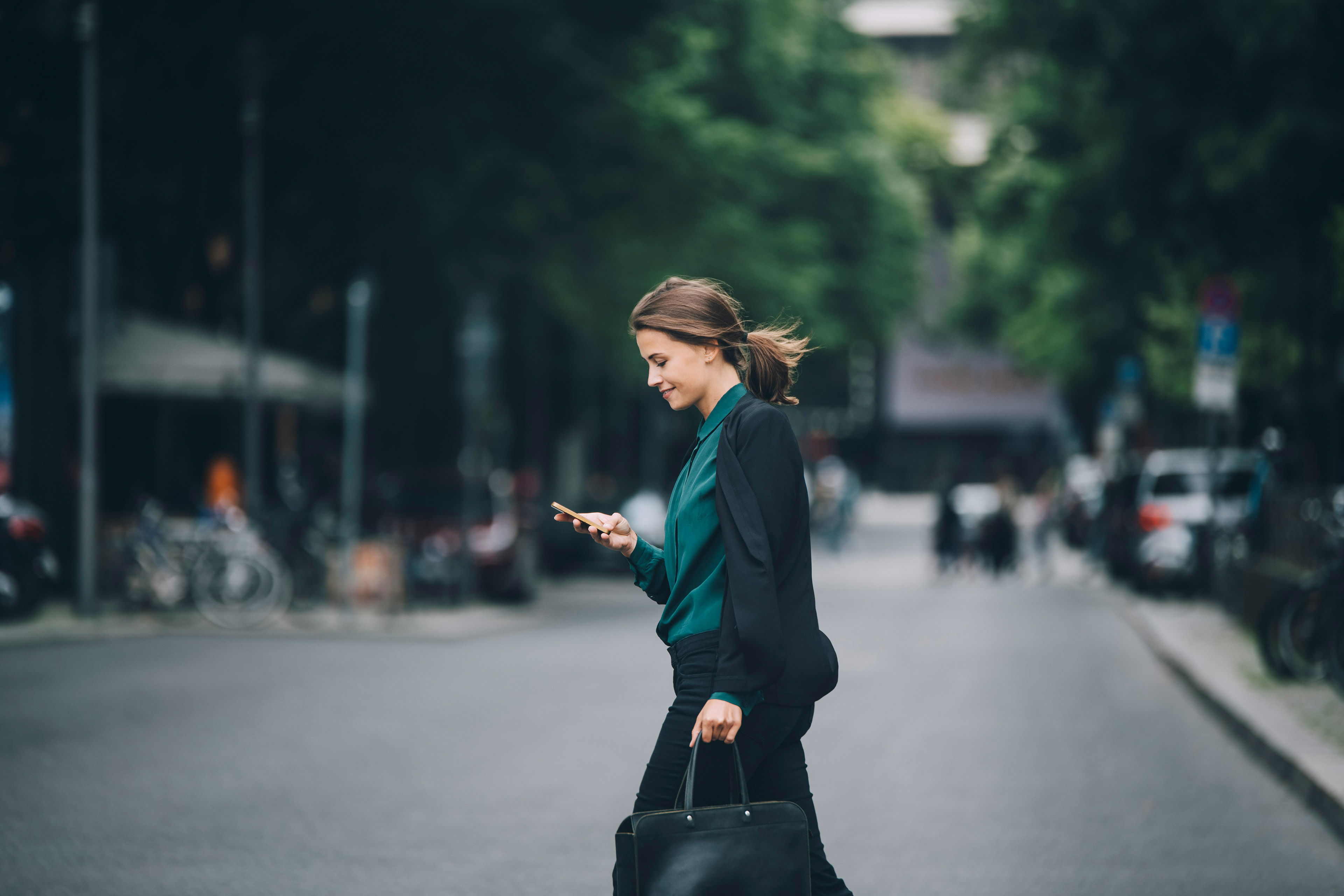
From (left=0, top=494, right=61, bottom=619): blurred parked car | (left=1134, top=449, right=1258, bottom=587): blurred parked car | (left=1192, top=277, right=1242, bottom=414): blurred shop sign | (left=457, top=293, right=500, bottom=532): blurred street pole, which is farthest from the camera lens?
(left=1134, top=449, right=1258, bottom=587): blurred parked car

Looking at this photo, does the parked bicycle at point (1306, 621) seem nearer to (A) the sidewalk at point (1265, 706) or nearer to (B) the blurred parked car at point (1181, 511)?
(A) the sidewalk at point (1265, 706)

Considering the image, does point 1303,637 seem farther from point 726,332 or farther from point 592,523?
point 592,523

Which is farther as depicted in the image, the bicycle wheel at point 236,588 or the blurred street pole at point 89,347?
the bicycle wheel at point 236,588

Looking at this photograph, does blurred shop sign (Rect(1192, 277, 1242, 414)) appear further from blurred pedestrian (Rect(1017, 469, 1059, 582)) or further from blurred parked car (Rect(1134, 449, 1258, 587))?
blurred pedestrian (Rect(1017, 469, 1059, 582))

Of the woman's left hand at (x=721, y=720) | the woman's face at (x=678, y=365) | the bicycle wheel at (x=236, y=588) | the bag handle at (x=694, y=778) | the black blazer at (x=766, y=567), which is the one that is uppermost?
the woman's face at (x=678, y=365)

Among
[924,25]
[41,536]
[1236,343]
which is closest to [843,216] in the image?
[1236,343]

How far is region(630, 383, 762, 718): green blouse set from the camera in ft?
12.6

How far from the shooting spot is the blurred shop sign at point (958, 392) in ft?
243

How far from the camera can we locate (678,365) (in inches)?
155

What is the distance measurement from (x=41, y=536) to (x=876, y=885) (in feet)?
38.0

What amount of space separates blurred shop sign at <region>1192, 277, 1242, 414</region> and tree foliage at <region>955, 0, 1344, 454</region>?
2.82 feet

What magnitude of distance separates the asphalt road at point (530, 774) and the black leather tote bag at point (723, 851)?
2.38m

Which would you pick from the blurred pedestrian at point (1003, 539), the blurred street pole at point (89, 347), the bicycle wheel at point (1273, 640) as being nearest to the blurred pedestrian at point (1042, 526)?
the blurred pedestrian at point (1003, 539)

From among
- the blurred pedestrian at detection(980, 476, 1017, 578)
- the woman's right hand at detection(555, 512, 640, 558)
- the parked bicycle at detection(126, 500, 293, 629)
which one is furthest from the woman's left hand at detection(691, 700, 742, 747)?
the blurred pedestrian at detection(980, 476, 1017, 578)
